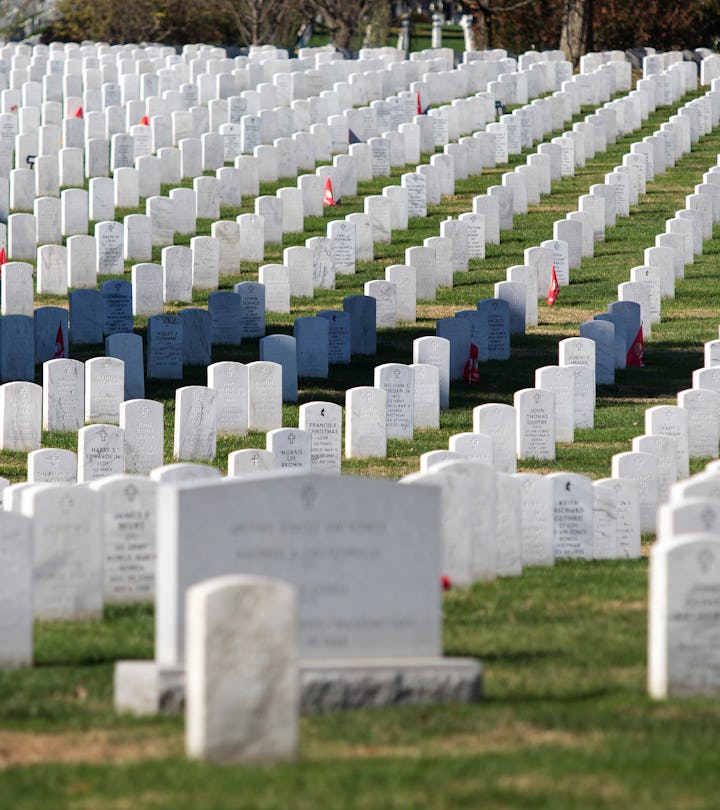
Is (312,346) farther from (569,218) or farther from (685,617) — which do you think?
(685,617)

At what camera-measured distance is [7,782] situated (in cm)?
614

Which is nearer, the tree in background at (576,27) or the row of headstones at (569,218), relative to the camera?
the row of headstones at (569,218)

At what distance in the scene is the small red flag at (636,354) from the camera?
62.5ft

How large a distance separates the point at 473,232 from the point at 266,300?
14.2ft

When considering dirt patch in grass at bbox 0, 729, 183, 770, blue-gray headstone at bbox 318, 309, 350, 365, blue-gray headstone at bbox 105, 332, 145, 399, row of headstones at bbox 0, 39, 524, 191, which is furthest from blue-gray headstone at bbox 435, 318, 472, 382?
dirt patch in grass at bbox 0, 729, 183, 770

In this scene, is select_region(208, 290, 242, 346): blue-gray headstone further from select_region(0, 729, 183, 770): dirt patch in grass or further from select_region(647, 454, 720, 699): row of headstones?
select_region(0, 729, 183, 770): dirt patch in grass

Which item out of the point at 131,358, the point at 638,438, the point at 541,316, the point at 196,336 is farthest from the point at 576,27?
the point at 638,438

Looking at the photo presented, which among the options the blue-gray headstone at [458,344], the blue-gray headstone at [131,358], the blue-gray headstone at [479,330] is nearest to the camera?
the blue-gray headstone at [131,358]

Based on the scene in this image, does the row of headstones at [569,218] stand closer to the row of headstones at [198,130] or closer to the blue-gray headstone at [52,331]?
the row of headstones at [198,130]

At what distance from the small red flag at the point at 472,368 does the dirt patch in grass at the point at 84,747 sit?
37.7 feet

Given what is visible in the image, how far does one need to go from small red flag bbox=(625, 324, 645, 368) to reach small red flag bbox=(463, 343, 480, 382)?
1933mm

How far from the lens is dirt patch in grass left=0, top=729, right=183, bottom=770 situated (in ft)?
21.3

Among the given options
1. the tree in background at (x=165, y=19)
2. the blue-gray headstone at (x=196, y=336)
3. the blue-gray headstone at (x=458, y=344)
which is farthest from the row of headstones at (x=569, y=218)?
the tree in background at (x=165, y=19)

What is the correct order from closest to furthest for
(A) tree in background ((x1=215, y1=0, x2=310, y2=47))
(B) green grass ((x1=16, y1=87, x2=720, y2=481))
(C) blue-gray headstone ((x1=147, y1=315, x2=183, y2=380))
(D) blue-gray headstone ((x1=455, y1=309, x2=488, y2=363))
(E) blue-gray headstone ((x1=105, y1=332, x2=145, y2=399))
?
(B) green grass ((x1=16, y1=87, x2=720, y2=481)) < (E) blue-gray headstone ((x1=105, y1=332, x2=145, y2=399)) < (C) blue-gray headstone ((x1=147, y1=315, x2=183, y2=380)) < (D) blue-gray headstone ((x1=455, y1=309, x2=488, y2=363)) < (A) tree in background ((x1=215, y1=0, x2=310, y2=47))
